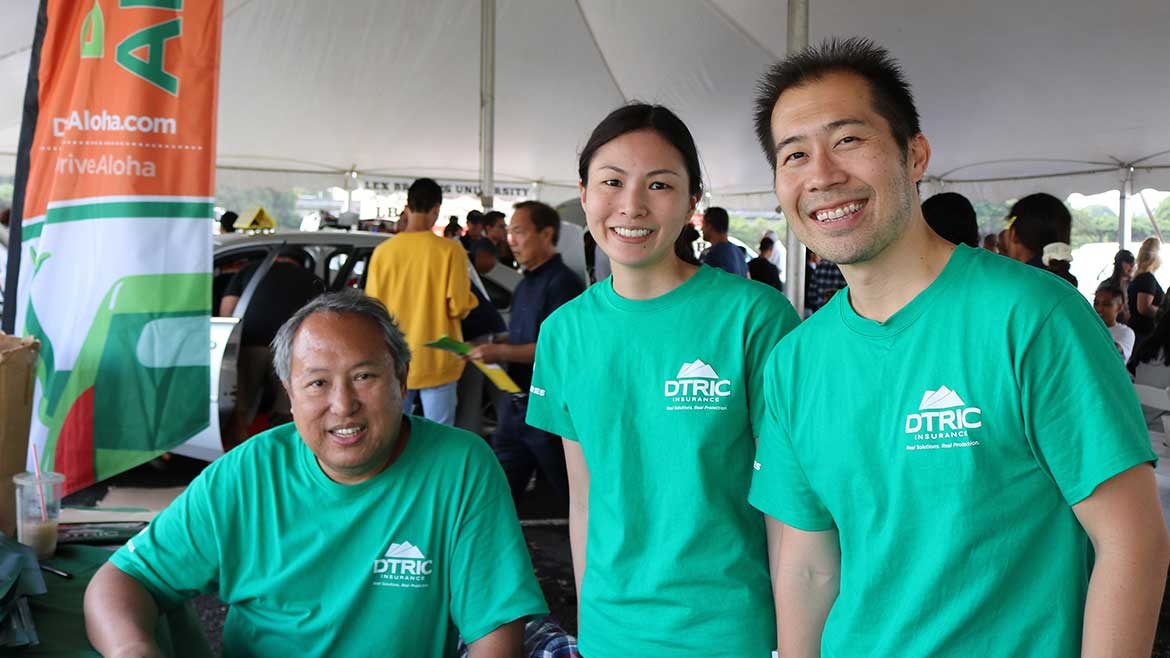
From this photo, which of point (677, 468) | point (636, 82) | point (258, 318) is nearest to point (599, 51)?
point (636, 82)

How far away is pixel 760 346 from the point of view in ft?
6.28

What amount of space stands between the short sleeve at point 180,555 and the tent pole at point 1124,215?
11747mm

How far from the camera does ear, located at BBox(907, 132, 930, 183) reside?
1.50 m

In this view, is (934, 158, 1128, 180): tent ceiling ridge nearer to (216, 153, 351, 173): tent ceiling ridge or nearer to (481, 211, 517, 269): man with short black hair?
(481, 211, 517, 269): man with short black hair

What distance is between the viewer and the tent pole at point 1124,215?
1145 cm

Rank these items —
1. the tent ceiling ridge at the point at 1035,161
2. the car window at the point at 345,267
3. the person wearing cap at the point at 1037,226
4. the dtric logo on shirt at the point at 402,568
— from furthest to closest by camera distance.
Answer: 1. the tent ceiling ridge at the point at 1035,161
2. the car window at the point at 345,267
3. the person wearing cap at the point at 1037,226
4. the dtric logo on shirt at the point at 402,568

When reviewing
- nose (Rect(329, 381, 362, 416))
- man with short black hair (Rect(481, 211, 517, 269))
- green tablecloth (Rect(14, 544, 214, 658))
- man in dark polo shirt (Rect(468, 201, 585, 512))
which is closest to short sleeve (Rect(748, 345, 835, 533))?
nose (Rect(329, 381, 362, 416))

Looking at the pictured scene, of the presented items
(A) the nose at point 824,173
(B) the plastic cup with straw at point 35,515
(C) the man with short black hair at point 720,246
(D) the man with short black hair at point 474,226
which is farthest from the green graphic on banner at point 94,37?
(D) the man with short black hair at point 474,226

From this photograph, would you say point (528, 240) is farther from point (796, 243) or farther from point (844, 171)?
point (844, 171)

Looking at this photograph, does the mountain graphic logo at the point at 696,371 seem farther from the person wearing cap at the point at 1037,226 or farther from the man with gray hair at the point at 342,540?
the person wearing cap at the point at 1037,226

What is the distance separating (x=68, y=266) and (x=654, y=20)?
11.3 m

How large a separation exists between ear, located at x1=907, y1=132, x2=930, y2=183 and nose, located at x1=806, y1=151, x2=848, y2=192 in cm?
13

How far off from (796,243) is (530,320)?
294 centimetres

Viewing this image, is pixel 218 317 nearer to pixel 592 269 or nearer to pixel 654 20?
pixel 592 269
